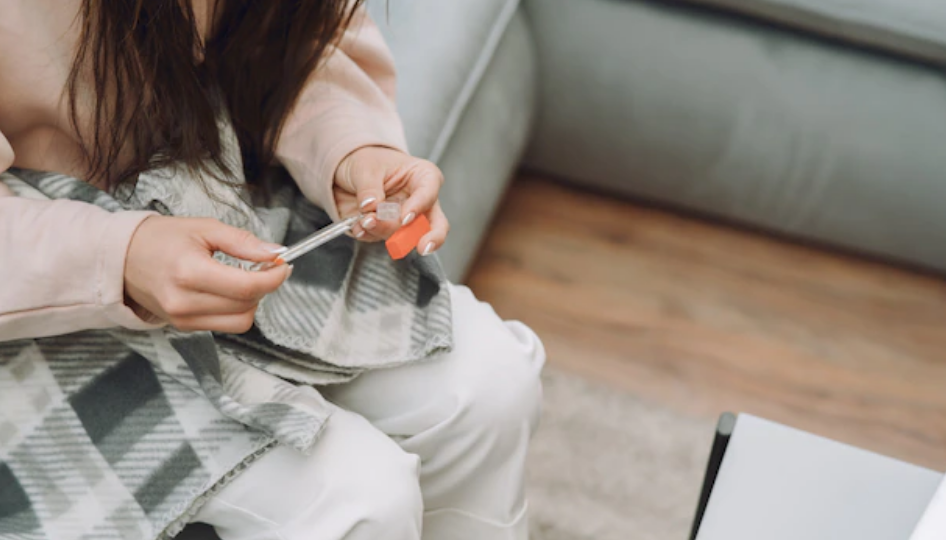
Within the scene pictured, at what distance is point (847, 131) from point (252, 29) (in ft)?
2.52

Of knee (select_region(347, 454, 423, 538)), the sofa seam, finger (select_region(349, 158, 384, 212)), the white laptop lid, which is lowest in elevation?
knee (select_region(347, 454, 423, 538))

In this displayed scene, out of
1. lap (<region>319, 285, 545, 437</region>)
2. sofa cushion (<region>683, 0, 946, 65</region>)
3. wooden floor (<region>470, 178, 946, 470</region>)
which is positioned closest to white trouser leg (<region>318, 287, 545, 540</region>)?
lap (<region>319, 285, 545, 437</region>)

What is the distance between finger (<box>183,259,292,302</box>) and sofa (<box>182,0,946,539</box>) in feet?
1.57

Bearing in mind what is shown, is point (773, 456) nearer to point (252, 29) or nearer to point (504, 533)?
point (504, 533)

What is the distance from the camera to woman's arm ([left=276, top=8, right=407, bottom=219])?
0.77m

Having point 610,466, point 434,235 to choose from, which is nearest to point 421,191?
point 434,235

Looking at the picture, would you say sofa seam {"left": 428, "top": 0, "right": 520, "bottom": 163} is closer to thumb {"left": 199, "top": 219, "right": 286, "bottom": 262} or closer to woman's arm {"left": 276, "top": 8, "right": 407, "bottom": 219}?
woman's arm {"left": 276, "top": 8, "right": 407, "bottom": 219}

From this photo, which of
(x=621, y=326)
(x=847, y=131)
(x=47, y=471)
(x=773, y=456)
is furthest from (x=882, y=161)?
(x=47, y=471)

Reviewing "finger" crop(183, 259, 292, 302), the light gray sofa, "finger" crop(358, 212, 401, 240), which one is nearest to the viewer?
"finger" crop(183, 259, 292, 302)

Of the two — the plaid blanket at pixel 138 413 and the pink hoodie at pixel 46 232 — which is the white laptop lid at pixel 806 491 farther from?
the pink hoodie at pixel 46 232

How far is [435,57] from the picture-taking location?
3.45 feet

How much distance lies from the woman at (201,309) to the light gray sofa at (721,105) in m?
0.32

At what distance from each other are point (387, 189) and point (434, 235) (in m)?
0.06

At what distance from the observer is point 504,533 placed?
0.81 meters
